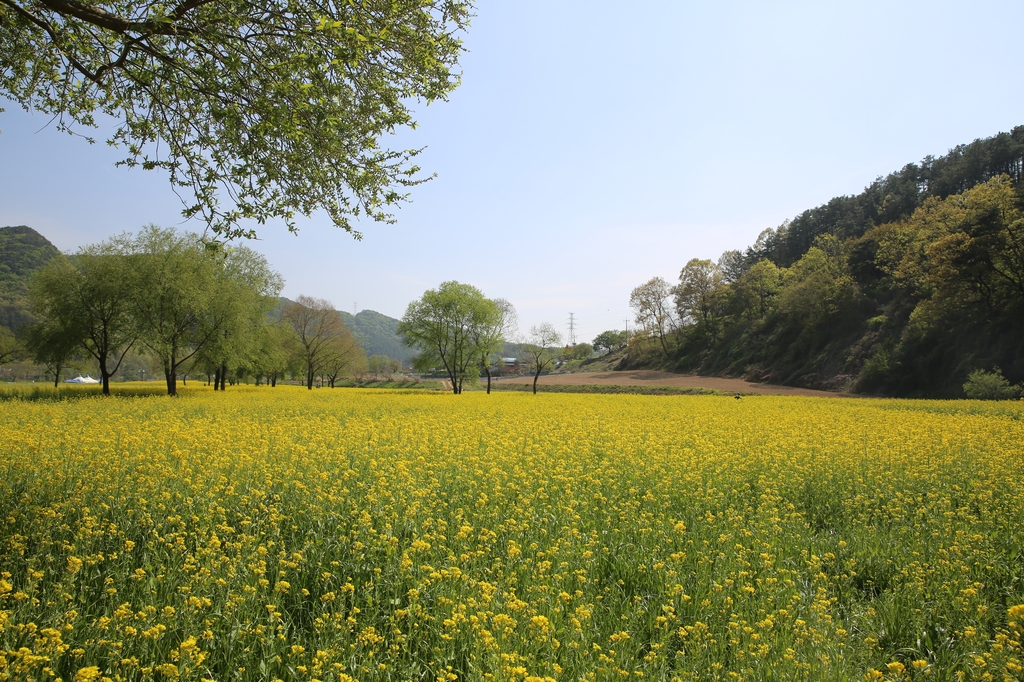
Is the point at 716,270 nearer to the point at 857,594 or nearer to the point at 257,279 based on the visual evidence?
the point at 257,279

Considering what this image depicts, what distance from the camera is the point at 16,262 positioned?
310 ft

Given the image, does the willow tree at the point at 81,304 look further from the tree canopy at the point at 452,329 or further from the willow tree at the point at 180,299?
the tree canopy at the point at 452,329

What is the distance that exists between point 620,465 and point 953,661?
552cm

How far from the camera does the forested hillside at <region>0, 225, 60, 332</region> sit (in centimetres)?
7288

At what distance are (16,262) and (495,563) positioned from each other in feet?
448

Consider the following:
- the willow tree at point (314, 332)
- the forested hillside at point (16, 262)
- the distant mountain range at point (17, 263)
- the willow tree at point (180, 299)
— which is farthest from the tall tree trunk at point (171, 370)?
the forested hillside at point (16, 262)

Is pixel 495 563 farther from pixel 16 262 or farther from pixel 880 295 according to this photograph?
pixel 16 262

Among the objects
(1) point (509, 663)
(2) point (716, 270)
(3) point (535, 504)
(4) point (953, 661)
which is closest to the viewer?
(1) point (509, 663)

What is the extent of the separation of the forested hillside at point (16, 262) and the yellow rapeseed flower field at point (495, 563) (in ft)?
281

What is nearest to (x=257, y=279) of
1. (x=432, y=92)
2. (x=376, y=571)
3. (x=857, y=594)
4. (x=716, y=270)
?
(x=432, y=92)

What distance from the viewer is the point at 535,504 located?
21.7 feet

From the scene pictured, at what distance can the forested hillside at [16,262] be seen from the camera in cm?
7288

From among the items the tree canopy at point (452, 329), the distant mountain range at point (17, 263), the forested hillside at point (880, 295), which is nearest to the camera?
the forested hillside at point (880, 295)

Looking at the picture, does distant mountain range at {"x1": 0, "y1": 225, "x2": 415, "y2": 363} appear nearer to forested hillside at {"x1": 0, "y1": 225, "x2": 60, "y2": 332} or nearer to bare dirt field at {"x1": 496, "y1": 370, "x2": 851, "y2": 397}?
forested hillside at {"x1": 0, "y1": 225, "x2": 60, "y2": 332}
